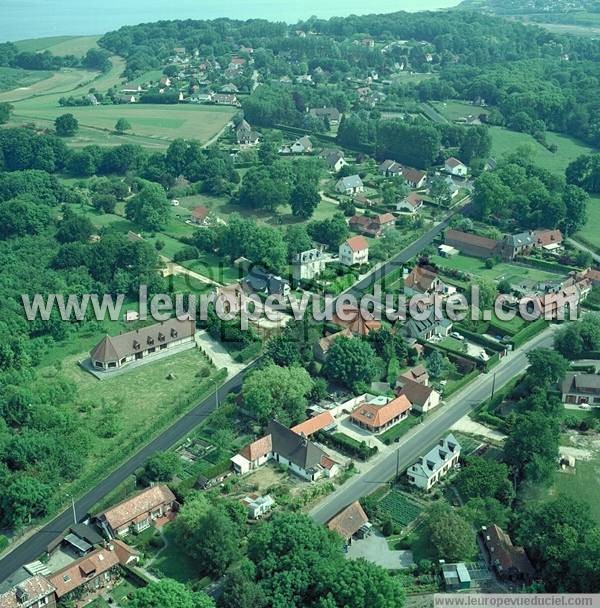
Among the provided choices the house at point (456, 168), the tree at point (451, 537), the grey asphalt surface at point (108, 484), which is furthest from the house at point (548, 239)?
the tree at point (451, 537)

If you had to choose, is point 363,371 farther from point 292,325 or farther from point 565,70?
point 565,70

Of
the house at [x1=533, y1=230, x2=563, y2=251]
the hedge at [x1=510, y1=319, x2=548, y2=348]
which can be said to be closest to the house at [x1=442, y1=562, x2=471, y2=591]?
the hedge at [x1=510, y1=319, x2=548, y2=348]

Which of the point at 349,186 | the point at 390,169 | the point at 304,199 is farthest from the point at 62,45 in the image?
the point at 304,199

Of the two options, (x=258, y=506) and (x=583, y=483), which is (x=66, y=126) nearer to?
(x=258, y=506)

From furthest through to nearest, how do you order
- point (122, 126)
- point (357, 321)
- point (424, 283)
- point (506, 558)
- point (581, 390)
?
point (122, 126), point (424, 283), point (357, 321), point (581, 390), point (506, 558)

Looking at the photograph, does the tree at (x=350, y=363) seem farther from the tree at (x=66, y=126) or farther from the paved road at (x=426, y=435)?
the tree at (x=66, y=126)

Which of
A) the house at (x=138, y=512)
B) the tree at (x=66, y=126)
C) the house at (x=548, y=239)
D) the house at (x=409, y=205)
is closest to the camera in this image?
the house at (x=138, y=512)

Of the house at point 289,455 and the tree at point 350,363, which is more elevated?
the tree at point 350,363
